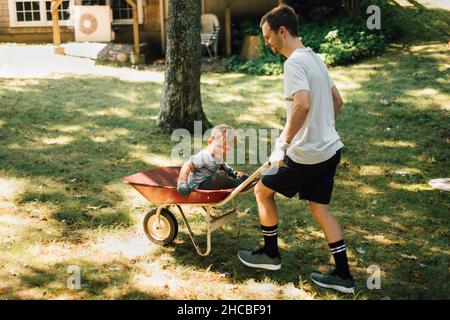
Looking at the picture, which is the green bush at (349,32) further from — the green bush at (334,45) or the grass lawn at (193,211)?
the grass lawn at (193,211)

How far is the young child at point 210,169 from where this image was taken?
509 cm

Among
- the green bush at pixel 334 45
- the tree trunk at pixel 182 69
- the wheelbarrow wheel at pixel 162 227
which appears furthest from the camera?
the green bush at pixel 334 45

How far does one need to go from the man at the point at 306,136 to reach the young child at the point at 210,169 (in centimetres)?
55

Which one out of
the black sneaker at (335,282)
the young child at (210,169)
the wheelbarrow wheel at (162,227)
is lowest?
the black sneaker at (335,282)

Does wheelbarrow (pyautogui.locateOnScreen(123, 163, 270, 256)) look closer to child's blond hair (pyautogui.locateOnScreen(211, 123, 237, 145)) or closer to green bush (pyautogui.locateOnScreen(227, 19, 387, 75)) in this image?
child's blond hair (pyautogui.locateOnScreen(211, 123, 237, 145))

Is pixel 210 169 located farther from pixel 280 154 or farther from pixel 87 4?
pixel 87 4

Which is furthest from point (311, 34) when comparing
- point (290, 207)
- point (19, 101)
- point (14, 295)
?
point (14, 295)

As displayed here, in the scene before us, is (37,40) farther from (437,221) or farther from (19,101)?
(437,221)

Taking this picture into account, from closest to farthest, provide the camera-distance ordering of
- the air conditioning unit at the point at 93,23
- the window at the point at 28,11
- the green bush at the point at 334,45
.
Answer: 1. the green bush at the point at 334,45
2. the air conditioning unit at the point at 93,23
3. the window at the point at 28,11

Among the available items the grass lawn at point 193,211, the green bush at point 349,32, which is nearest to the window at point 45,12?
the green bush at point 349,32

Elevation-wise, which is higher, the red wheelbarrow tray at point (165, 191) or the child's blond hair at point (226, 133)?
the child's blond hair at point (226, 133)

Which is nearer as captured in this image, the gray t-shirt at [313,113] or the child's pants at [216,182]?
the gray t-shirt at [313,113]

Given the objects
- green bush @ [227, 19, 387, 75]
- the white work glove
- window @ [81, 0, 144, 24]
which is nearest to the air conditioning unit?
window @ [81, 0, 144, 24]

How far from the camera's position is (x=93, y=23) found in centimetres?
1783
